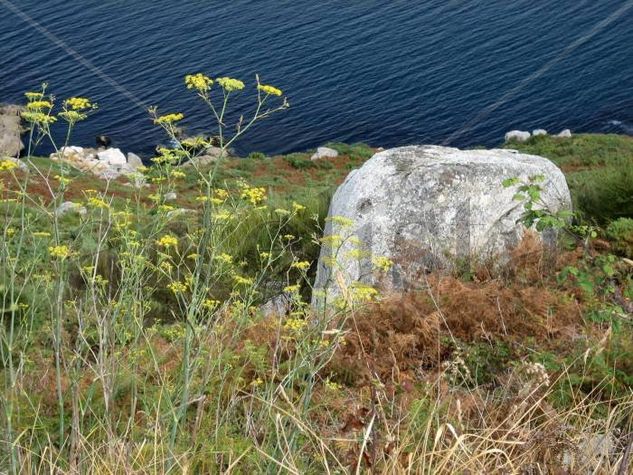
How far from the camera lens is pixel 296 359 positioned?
3705mm

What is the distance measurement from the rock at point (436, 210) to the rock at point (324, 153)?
89.1 feet

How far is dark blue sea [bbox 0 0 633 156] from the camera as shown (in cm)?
A: 3906

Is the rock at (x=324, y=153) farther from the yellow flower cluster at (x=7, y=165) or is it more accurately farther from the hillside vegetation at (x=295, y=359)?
the yellow flower cluster at (x=7, y=165)

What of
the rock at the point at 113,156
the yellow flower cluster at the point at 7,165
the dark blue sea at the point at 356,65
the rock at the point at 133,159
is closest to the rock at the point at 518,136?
the dark blue sea at the point at 356,65

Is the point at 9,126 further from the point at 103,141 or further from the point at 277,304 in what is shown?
the point at 277,304

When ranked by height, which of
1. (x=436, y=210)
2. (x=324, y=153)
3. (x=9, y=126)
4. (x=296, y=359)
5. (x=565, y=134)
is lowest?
(x=565, y=134)

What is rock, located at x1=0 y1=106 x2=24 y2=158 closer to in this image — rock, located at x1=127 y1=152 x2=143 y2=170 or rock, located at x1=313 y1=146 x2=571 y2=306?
rock, located at x1=127 y1=152 x2=143 y2=170

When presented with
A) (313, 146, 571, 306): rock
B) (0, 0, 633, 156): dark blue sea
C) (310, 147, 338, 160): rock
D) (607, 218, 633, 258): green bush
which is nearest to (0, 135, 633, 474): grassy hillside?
(607, 218, 633, 258): green bush

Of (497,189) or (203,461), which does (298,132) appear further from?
(203,461)

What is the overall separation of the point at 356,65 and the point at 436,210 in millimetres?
36115

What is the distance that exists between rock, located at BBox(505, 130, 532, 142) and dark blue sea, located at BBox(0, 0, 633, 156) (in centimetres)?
63

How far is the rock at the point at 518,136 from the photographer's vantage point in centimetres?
3653

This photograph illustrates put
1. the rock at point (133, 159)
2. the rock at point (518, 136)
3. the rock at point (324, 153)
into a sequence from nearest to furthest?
the rock at point (324, 153) → the rock at point (518, 136) → the rock at point (133, 159)

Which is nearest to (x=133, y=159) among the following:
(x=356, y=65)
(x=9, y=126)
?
(x=9, y=126)
